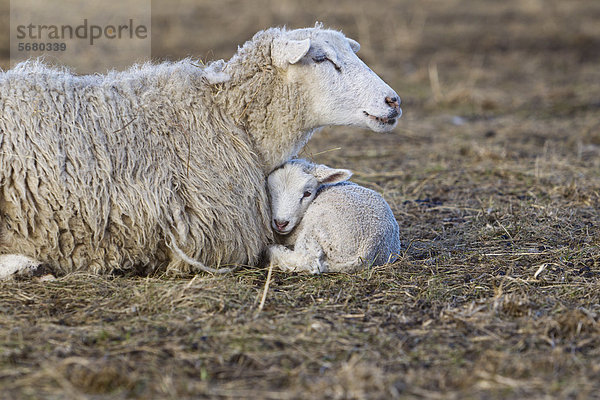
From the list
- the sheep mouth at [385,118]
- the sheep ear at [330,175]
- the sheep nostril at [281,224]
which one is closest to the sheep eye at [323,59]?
the sheep mouth at [385,118]

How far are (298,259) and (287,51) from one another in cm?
137

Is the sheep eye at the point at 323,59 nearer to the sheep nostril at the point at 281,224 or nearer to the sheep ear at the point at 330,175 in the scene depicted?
the sheep ear at the point at 330,175

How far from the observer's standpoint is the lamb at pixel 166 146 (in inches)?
177

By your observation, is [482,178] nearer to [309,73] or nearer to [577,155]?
[577,155]

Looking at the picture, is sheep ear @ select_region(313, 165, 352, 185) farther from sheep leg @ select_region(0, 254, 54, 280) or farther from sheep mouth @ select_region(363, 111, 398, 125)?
sheep leg @ select_region(0, 254, 54, 280)

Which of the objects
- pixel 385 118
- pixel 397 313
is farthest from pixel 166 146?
pixel 397 313

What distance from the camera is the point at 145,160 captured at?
471cm

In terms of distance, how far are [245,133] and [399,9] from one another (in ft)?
45.5

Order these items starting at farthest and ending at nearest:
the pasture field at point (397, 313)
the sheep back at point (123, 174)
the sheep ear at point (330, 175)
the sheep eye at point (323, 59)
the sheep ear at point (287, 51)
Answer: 1. the sheep ear at point (330, 175)
2. the sheep eye at point (323, 59)
3. the sheep ear at point (287, 51)
4. the sheep back at point (123, 174)
5. the pasture field at point (397, 313)

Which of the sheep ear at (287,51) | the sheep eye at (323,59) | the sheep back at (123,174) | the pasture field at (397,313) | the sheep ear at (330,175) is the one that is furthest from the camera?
the sheep ear at (330,175)

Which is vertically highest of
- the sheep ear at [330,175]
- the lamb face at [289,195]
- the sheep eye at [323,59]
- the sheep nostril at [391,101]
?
the sheep eye at [323,59]

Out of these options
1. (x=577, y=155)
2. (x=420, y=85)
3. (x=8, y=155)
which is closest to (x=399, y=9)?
(x=420, y=85)

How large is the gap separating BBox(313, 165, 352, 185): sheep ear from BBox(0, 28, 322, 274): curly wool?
0.23 metres

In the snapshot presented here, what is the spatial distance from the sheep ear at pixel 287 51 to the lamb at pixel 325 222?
2.37 feet
